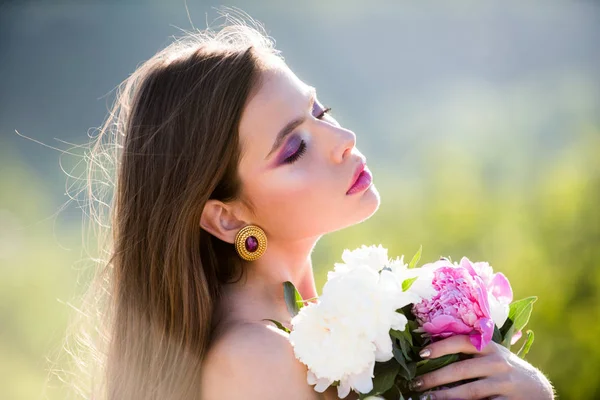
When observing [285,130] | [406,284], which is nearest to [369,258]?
[406,284]

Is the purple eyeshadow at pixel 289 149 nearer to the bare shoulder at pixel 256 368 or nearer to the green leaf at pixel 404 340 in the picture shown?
the bare shoulder at pixel 256 368

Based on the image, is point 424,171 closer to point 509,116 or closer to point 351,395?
point 509,116

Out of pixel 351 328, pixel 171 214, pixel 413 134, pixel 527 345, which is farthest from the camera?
pixel 413 134

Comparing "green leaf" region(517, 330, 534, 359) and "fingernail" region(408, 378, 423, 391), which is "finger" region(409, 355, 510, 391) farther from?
"green leaf" region(517, 330, 534, 359)

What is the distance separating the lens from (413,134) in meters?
13.2

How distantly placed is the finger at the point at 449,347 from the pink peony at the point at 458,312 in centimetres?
2

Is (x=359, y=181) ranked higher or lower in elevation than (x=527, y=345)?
higher

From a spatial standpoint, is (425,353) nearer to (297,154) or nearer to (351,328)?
(351,328)

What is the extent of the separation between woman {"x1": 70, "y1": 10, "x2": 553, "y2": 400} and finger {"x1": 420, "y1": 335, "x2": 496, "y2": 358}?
486 millimetres

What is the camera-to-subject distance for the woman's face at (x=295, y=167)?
3.07 meters

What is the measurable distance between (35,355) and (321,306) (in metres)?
7.89

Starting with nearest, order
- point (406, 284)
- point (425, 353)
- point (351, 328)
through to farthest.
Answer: point (351, 328), point (425, 353), point (406, 284)

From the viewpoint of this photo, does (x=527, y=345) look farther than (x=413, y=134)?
No

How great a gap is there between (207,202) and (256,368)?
77 centimetres
